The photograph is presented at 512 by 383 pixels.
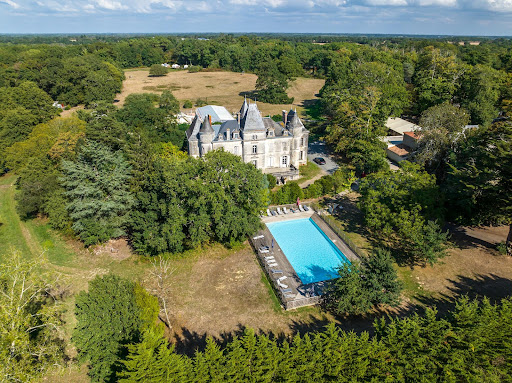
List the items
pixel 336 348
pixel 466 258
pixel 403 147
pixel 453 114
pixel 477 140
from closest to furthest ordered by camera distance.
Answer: pixel 336 348, pixel 466 258, pixel 477 140, pixel 453 114, pixel 403 147

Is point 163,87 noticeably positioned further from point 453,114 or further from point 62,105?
point 453,114

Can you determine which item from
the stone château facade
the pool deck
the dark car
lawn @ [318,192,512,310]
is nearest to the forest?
lawn @ [318,192,512,310]

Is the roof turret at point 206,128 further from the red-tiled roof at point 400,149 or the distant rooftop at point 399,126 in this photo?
the distant rooftop at point 399,126

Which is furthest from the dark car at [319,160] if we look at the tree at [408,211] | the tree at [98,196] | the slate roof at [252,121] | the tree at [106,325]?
the tree at [106,325]

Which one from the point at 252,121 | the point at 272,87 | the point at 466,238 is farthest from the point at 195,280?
the point at 272,87

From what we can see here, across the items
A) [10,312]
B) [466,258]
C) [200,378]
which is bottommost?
[466,258]

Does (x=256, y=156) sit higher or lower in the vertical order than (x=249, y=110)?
lower

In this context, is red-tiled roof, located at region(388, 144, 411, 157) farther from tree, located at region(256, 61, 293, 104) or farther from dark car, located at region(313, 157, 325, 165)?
tree, located at region(256, 61, 293, 104)

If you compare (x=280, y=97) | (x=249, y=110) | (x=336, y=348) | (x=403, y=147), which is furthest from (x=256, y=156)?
(x=280, y=97)
